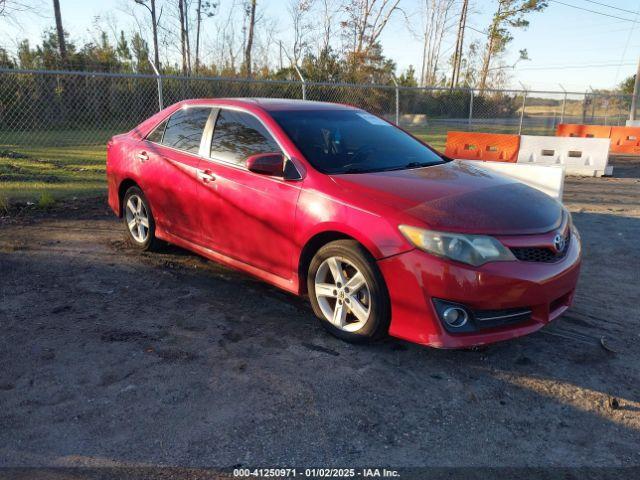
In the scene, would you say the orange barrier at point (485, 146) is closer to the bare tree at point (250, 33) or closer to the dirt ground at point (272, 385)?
the dirt ground at point (272, 385)

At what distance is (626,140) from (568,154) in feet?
21.2

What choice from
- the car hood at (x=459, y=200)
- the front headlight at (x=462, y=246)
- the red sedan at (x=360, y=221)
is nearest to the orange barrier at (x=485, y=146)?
A: the red sedan at (x=360, y=221)

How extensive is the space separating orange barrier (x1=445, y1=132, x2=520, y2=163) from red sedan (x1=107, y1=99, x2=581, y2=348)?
7.71m

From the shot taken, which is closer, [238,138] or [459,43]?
[238,138]

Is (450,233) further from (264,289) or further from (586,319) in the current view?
(264,289)

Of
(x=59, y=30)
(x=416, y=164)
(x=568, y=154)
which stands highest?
(x=59, y=30)

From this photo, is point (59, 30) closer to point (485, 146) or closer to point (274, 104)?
point (485, 146)

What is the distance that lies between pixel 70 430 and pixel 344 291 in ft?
5.79

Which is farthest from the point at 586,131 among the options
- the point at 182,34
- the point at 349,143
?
the point at 182,34

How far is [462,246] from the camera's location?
3.04 meters

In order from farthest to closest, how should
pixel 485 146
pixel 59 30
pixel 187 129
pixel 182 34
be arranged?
pixel 182 34
pixel 59 30
pixel 485 146
pixel 187 129

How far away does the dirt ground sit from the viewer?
2.48m

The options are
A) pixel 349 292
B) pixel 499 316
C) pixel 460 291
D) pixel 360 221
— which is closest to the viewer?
pixel 460 291

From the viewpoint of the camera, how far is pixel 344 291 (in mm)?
3465
